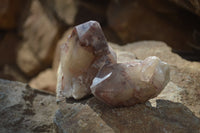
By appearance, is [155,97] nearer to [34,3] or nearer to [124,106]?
[124,106]

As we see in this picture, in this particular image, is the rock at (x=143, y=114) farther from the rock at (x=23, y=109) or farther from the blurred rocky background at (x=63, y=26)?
the blurred rocky background at (x=63, y=26)

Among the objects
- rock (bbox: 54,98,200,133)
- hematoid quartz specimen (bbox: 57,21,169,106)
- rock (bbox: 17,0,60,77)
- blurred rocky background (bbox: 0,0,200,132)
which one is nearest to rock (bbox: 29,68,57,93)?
blurred rocky background (bbox: 0,0,200,132)

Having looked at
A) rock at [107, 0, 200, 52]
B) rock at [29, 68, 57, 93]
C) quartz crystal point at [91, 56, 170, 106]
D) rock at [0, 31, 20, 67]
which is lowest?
rock at [29, 68, 57, 93]

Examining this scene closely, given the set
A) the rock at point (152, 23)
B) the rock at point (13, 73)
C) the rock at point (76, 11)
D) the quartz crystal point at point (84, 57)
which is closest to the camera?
the quartz crystal point at point (84, 57)

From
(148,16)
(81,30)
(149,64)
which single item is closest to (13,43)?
(148,16)

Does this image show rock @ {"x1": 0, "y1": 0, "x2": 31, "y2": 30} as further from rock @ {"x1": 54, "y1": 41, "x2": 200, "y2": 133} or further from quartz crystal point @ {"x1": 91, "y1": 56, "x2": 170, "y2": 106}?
quartz crystal point @ {"x1": 91, "y1": 56, "x2": 170, "y2": 106}

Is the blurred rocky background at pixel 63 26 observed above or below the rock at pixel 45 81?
above

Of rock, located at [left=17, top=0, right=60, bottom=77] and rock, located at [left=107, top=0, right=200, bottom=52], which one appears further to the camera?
rock, located at [left=17, top=0, right=60, bottom=77]

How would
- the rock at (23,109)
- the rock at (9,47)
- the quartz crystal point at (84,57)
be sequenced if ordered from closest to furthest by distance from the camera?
the quartz crystal point at (84,57) → the rock at (23,109) → the rock at (9,47)

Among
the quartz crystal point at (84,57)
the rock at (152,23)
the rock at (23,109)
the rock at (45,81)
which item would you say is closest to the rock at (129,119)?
the quartz crystal point at (84,57)
